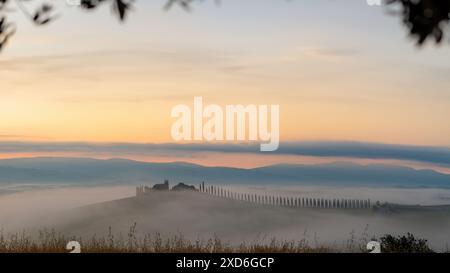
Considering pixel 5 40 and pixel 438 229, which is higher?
pixel 5 40

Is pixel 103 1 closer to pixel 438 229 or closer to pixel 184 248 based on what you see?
pixel 184 248

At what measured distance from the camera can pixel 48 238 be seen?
24.2ft

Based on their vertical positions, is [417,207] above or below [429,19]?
below

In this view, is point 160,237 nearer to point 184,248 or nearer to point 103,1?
point 184,248

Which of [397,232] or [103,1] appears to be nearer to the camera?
[103,1]

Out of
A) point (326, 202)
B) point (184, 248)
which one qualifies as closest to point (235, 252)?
point (184, 248)

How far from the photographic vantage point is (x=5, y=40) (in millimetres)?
5988
